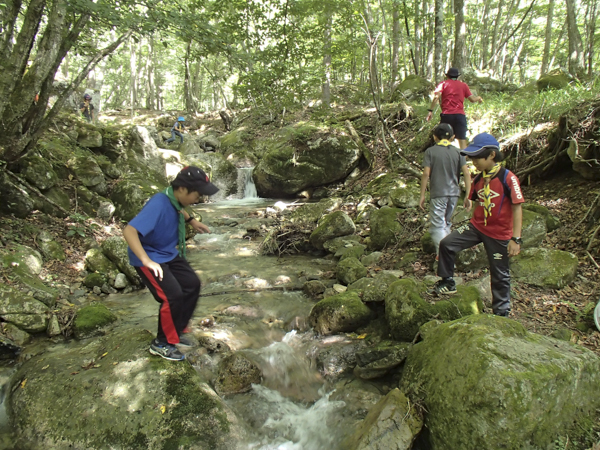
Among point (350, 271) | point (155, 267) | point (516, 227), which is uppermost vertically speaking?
point (516, 227)

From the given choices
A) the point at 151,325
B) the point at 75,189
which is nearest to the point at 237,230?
the point at 75,189

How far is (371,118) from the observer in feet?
44.9

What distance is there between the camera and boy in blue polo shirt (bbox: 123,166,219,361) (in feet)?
9.28

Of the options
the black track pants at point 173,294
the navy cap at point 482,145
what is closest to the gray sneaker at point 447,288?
the navy cap at point 482,145

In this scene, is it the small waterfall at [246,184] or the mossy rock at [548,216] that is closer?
the mossy rock at [548,216]

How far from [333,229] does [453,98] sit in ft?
11.5

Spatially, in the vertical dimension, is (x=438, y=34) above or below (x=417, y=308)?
above

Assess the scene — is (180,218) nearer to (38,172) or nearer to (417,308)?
(417,308)

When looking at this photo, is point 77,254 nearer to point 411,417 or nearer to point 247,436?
point 247,436

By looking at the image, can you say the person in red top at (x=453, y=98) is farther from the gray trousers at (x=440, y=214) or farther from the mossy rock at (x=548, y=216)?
the gray trousers at (x=440, y=214)

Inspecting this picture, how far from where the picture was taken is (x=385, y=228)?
22.3 ft

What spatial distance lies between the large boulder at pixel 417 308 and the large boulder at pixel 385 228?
2.39 m

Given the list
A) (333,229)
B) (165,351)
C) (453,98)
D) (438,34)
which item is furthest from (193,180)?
(438,34)

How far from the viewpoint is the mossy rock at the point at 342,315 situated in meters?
4.62
